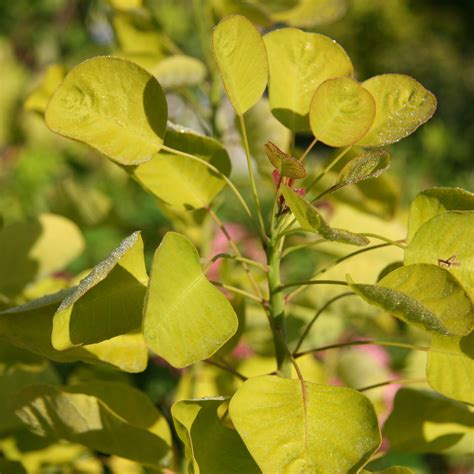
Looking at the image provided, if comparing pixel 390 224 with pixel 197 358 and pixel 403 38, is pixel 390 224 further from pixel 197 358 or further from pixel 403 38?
pixel 403 38

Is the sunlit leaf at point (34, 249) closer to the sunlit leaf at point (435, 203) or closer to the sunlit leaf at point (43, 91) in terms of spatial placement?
the sunlit leaf at point (43, 91)

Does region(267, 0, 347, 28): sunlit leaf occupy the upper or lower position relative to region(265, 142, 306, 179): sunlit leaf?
lower

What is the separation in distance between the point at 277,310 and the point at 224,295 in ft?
0.30

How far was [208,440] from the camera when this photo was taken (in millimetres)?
516

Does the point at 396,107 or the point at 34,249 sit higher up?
the point at 396,107

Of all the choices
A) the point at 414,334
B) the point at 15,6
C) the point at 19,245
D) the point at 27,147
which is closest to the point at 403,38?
the point at 15,6

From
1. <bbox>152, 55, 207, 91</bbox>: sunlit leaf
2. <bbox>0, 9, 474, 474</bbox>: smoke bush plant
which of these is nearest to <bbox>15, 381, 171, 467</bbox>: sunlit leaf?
<bbox>0, 9, 474, 474</bbox>: smoke bush plant

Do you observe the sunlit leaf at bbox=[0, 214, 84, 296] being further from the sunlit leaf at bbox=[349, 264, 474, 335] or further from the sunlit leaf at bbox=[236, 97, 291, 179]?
the sunlit leaf at bbox=[349, 264, 474, 335]

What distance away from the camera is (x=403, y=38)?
22.2 ft

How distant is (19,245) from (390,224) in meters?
0.41

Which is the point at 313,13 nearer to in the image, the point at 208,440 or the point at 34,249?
the point at 34,249

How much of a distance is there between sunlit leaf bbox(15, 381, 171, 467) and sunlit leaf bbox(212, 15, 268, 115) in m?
0.26

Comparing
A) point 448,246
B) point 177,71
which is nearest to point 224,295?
point 448,246

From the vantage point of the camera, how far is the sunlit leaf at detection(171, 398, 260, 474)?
0.49m
